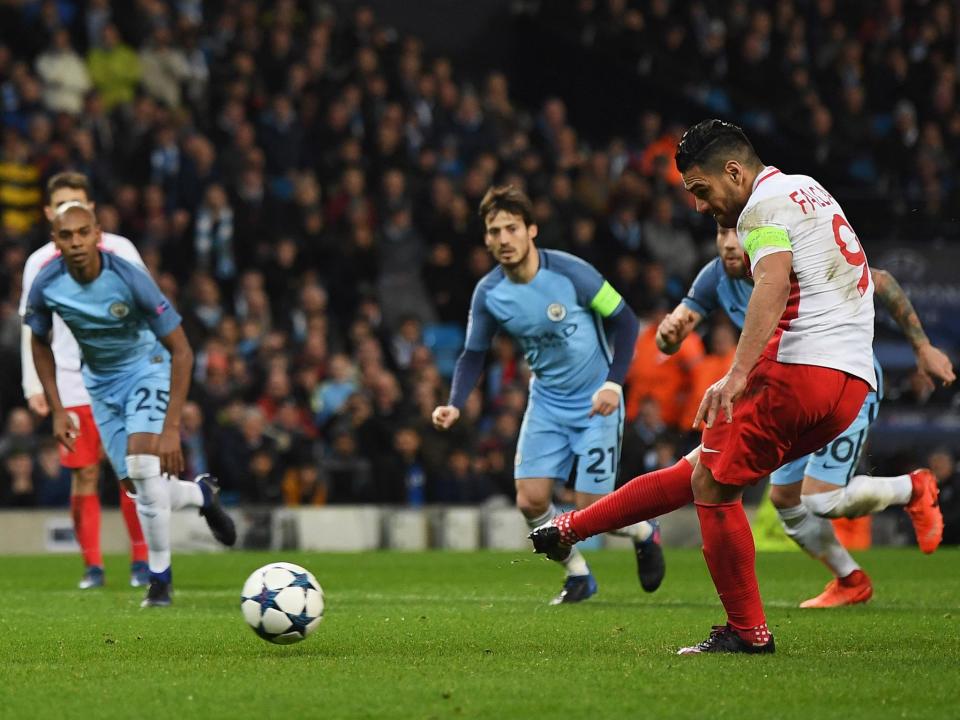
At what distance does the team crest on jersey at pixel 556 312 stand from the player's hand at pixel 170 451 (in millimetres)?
2270

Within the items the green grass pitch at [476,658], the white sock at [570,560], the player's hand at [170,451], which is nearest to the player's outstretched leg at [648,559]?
the green grass pitch at [476,658]

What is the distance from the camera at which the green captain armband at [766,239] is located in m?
6.46

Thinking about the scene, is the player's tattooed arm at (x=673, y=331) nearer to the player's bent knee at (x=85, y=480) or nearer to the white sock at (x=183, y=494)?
the white sock at (x=183, y=494)

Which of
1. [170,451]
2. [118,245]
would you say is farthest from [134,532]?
[170,451]

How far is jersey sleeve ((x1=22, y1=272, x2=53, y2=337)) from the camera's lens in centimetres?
970

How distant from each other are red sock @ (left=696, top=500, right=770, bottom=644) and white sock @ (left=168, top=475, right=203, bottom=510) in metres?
4.53

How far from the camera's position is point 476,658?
269 inches

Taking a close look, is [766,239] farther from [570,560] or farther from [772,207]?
[570,560]

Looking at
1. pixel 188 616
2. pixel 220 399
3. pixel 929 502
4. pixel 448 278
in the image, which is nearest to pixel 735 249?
pixel 929 502

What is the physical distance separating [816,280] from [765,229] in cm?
36

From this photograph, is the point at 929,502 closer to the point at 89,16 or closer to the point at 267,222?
the point at 267,222

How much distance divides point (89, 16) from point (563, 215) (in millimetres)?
6150

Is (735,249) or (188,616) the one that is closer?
(188,616)

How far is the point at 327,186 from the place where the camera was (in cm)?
2006
